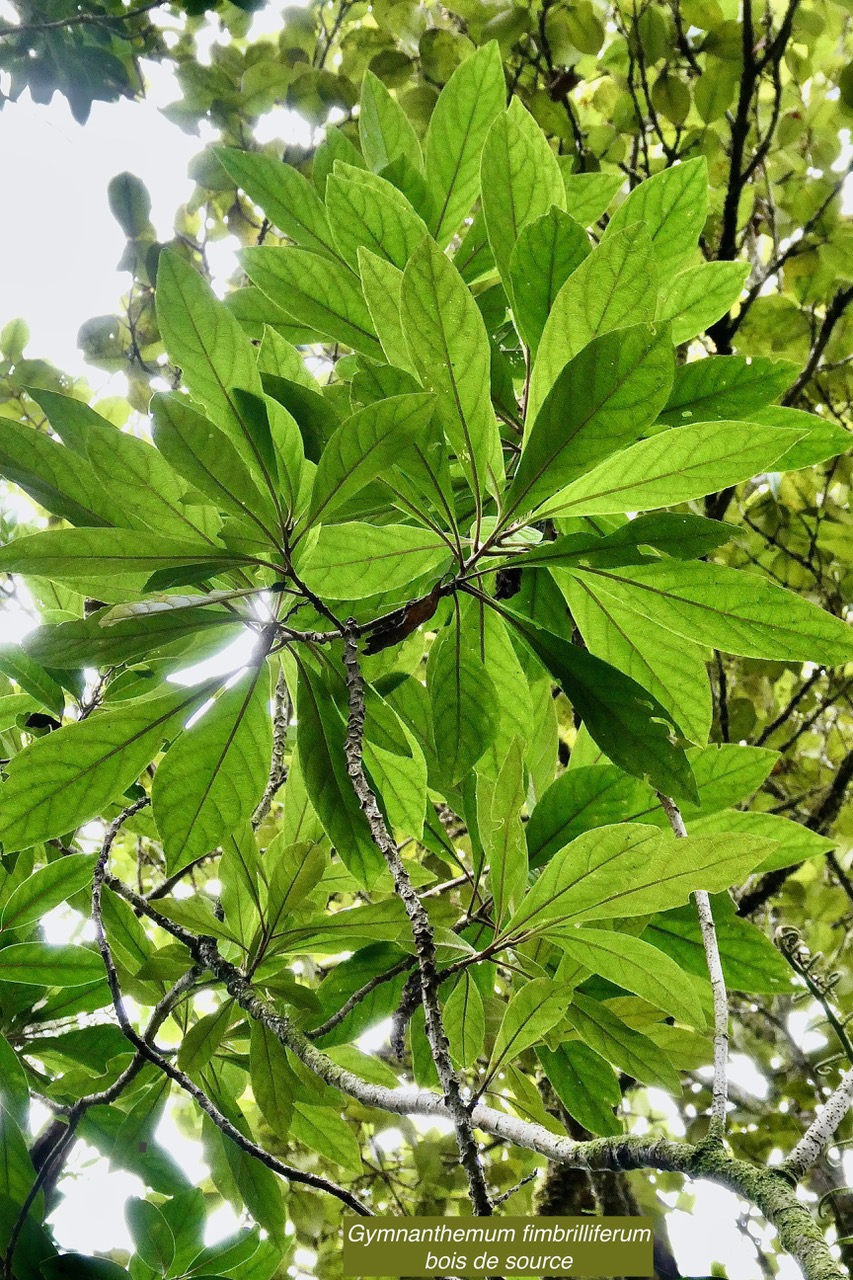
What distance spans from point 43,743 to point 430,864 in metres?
1.47

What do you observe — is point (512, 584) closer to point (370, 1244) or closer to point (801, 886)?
point (370, 1244)

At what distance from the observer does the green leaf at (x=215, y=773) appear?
77 centimetres

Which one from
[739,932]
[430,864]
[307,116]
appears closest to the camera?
[739,932]

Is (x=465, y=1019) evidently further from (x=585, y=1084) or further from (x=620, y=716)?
(x=620, y=716)

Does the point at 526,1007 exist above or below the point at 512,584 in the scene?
below

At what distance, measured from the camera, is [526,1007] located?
2.29 ft

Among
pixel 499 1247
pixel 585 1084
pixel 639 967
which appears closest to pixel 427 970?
pixel 499 1247

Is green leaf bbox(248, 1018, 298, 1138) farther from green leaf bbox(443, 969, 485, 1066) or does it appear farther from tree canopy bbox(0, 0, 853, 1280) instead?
green leaf bbox(443, 969, 485, 1066)

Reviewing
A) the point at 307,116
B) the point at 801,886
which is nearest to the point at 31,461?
the point at 307,116

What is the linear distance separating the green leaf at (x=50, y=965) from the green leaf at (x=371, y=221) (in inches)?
31.0

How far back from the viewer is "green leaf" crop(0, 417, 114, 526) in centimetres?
71

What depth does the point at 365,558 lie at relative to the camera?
0.78 metres

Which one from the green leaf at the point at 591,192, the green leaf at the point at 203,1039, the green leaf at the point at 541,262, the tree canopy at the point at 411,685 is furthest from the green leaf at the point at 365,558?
the green leaf at the point at 591,192

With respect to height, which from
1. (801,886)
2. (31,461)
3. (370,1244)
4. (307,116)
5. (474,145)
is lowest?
(370,1244)
